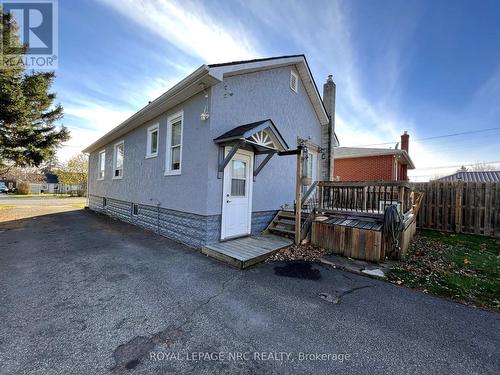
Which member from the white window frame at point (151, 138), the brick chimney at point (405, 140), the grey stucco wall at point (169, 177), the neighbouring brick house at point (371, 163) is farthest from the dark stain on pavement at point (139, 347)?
the brick chimney at point (405, 140)

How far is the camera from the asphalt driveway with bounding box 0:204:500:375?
2082 mm

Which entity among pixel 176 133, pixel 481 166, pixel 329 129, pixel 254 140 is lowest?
pixel 254 140

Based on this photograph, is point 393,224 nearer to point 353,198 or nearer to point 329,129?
point 353,198

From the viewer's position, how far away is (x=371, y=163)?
1529cm

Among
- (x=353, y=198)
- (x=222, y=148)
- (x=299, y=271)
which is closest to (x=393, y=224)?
(x=353, y=198)

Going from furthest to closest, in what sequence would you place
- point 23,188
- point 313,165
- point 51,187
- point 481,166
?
1. point 51,187
2. point 481,166
3. point 23,188
4. point 313,165

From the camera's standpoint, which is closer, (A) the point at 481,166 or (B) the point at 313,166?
(B) the point at 313,166

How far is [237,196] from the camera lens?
6.39m

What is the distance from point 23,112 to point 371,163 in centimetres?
2030

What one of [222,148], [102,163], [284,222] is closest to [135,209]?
[222,148]

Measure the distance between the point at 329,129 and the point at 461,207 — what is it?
5.89 metres

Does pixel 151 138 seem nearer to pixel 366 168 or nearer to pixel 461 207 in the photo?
pixel 461 207

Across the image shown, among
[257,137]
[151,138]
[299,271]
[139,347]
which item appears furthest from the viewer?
[151,138]

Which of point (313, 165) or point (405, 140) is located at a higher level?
point (405, 140)
